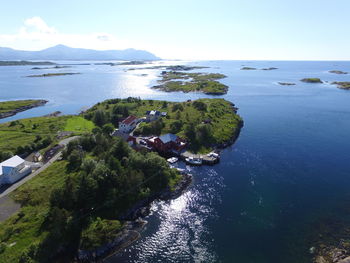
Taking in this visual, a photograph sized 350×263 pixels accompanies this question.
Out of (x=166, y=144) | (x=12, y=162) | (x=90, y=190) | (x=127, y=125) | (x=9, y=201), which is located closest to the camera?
(x=90, y=190)

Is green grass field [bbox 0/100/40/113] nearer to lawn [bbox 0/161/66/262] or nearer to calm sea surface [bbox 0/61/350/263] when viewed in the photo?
lawn [bbox 0/161/66/262]

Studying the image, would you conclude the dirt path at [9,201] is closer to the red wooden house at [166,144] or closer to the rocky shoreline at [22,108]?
the red wooden house at [166,144]

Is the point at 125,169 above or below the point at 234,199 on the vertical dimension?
above

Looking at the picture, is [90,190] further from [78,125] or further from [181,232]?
[78,125]

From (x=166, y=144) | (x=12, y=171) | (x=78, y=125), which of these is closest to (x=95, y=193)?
(x=12, y=171)

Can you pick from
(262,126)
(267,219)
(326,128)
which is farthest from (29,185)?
(326,128)

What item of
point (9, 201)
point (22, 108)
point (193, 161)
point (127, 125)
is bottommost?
point (22, 108)

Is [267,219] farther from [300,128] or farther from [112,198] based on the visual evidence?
[300,128]
